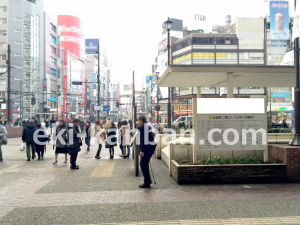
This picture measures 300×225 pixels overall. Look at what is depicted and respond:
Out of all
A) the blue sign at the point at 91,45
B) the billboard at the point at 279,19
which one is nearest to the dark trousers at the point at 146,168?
the billboard at the point at 279,19

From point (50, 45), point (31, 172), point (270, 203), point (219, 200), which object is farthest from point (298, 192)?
point (50, 45)

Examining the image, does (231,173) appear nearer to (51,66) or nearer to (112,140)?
(112,140)

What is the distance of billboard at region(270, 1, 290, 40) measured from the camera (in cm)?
6150

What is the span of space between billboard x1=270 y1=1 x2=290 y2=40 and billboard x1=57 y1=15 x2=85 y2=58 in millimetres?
69029

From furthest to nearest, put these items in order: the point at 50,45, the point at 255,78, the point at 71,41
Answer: the point at 71,41
the point at 50,45
the point at 255,78

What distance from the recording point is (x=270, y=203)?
18.7 ft

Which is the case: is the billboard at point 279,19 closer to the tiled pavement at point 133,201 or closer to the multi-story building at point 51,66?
the multi-story building at point 51,66

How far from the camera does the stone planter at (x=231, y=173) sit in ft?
24.1

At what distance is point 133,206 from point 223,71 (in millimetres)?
5687

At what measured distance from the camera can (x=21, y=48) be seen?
6138cm

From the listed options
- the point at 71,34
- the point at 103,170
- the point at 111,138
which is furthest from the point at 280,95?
the point at 71,34

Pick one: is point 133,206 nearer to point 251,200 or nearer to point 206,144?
point 251,200

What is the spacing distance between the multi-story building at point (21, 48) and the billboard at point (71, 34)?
43.0 m

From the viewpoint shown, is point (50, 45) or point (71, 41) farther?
point (71, 41)
